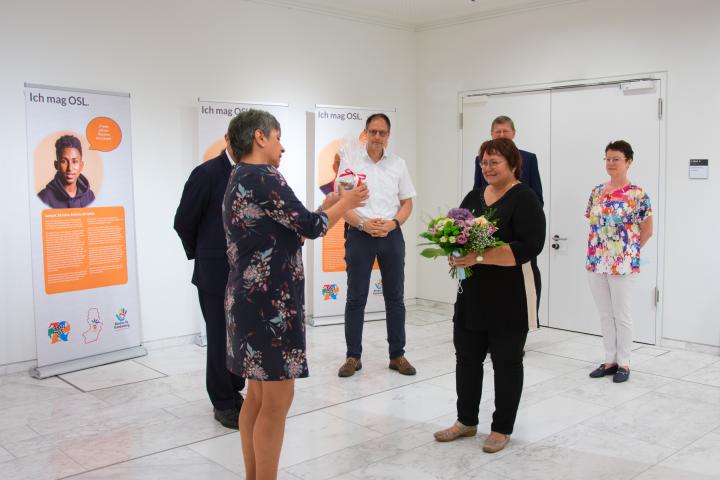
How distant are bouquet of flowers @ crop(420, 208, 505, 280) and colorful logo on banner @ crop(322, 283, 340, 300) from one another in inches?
130

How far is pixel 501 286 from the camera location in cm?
336

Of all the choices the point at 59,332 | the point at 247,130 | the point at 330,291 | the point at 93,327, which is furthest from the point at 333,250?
the point at 247,130

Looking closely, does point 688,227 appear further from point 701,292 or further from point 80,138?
point 80,138

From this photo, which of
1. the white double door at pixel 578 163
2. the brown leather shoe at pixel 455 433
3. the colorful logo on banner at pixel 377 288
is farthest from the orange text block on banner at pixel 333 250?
the brown leather shoe at pixel 455 433

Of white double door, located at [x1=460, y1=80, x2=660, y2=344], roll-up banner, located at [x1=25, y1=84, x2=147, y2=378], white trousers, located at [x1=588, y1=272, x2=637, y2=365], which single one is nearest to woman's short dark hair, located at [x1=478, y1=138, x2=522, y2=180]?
white trousers, located at [x1=588, y1=272, x2=637, y2=365]

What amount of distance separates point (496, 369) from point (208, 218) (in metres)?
1.71

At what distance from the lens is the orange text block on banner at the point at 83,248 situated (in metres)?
4.95

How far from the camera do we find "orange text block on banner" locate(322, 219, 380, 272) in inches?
260

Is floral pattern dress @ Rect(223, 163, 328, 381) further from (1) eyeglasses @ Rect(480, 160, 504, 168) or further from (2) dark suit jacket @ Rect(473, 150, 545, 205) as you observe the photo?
(2) dark suit jacket @ Rect(473, 150, 545, 205)

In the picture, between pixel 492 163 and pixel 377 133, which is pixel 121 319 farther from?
pixel 492 163

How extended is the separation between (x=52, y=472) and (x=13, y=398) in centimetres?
140

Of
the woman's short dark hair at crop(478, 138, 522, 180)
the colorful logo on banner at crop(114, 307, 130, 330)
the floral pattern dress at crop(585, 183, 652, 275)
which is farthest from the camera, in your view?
the colorful logo on banner at crop(114, 307, 130, 330)

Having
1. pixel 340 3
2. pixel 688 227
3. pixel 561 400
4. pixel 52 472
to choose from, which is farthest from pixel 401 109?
pixel 52 472

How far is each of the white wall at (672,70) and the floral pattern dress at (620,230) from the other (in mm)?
1143
